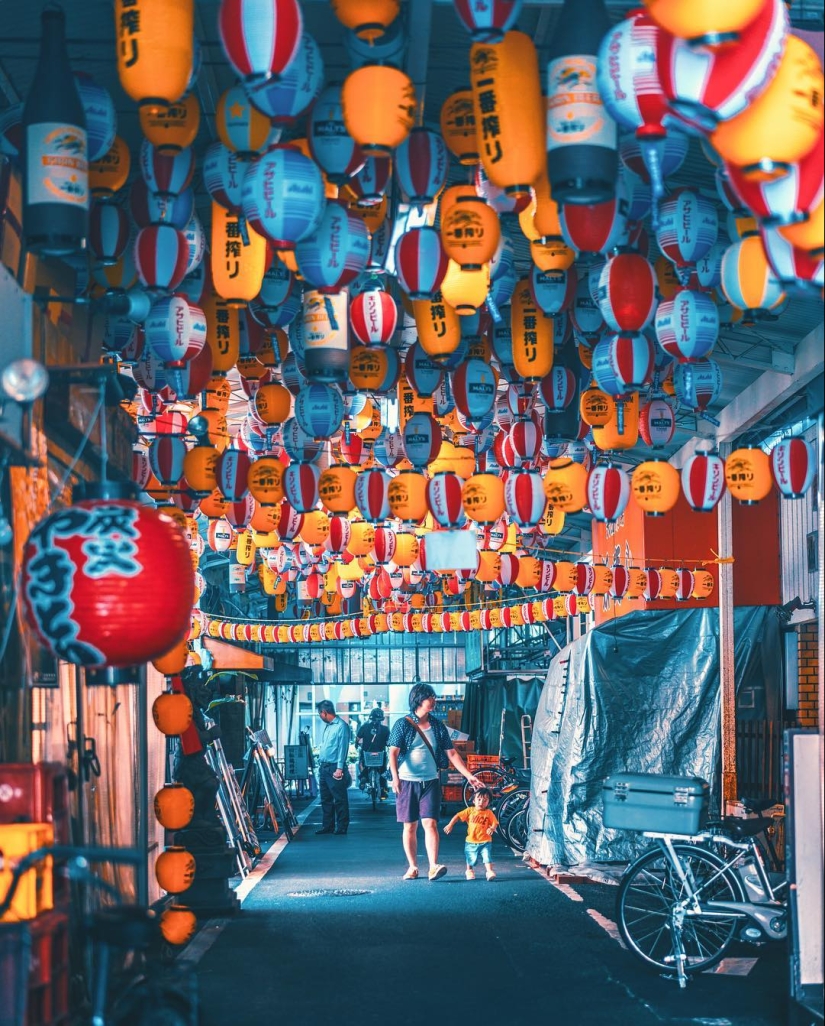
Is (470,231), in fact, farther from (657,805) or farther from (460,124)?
(657,805)

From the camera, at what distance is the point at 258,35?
19.1ft

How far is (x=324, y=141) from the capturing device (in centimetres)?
721

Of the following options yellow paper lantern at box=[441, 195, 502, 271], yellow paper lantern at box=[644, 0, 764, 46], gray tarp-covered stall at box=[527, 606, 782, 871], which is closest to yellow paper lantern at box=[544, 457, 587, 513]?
gray tarp-covered stall at box=[527, 606, 782, 871]

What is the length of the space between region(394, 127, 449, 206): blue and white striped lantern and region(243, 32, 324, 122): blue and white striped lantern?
4.42 ft

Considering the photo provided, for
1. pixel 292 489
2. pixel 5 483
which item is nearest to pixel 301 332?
pixel 5 483

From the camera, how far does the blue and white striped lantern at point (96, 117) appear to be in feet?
23.8

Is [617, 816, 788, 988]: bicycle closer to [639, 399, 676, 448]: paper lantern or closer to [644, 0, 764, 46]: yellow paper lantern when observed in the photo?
[639, 399, 676, 448]: paper lantern

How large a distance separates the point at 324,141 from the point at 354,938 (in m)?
6.55

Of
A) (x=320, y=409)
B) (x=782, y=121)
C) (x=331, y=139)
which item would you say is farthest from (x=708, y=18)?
(x=320, y=409)

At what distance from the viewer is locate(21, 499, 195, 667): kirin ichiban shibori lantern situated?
19.3 feet

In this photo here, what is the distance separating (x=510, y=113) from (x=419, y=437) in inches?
245

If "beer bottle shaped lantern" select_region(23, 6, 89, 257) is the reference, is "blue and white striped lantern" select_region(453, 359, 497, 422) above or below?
below

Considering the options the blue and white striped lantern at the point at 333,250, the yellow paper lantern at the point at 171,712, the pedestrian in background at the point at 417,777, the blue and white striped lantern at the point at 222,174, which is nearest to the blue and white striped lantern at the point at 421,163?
the blue and white striped lantern at the point at 333,250

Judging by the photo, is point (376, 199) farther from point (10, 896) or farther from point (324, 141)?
point (10, 896)
